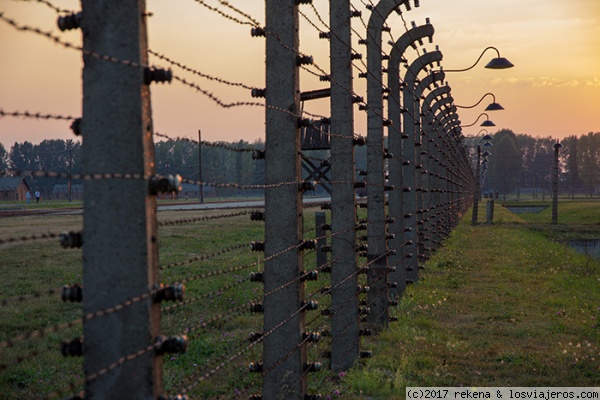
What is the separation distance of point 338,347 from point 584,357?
2.90 meters

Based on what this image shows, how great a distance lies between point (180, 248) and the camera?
22.1 meters

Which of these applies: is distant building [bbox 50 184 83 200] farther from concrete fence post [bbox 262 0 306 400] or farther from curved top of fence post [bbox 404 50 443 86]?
concrete fence post [bbox 262 0 306 400]

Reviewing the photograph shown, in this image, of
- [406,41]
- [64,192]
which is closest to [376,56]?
[406,41]

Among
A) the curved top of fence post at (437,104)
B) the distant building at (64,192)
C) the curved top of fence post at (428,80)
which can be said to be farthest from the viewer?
the distant building at (64,192)

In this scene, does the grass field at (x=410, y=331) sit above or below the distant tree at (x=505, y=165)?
below

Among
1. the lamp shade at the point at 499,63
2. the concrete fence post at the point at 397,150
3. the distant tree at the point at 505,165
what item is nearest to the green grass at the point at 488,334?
the concrete fence post at the point at 397,150

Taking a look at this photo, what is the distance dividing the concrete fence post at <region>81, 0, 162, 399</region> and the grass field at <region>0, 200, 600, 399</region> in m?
0.21

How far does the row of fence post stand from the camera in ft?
9.20

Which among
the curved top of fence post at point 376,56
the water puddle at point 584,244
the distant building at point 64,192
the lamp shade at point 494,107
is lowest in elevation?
the water puddle at point 584,244

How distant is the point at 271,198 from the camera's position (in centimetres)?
512

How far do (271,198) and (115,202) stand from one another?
7.84 ft

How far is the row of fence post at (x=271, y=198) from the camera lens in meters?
2.80

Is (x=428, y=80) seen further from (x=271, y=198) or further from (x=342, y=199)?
(x=271, y=198)

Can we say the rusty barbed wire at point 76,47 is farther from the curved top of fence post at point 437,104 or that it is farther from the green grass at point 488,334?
the curved top of fence post at point 437,104
